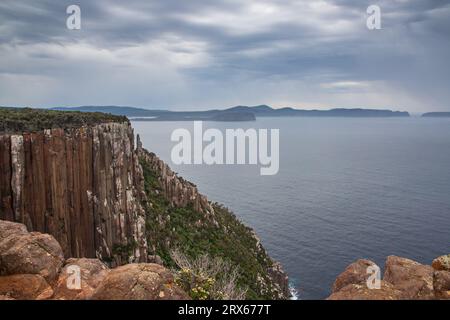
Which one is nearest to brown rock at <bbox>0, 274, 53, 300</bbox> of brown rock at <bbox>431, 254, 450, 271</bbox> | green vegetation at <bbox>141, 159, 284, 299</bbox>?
brown rock at <bbox>431, 254, 450, 271</bbox>

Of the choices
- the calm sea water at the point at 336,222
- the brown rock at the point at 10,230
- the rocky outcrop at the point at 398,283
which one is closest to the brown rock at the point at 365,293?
the rocky outcrop at the point at 398,283

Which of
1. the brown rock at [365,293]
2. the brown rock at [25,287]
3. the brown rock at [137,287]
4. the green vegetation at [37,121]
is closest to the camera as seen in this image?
the brown rock at [137,287]

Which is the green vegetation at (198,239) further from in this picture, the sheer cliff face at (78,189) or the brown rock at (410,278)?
the brown rock at (410,278)

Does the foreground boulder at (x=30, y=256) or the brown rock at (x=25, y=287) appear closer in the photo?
the brown rock at (x=25, y=287)

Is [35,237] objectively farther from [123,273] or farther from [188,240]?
[188,240]

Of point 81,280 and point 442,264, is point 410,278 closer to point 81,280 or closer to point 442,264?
point 442,264

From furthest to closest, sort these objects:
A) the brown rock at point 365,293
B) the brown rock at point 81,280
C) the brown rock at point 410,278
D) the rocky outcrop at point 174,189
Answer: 1. the rocky outcrop at point 174,189
2. the brown rock at point 81,280
3. the brown rock at point 410,278
4. the brown rock at point 365,293
